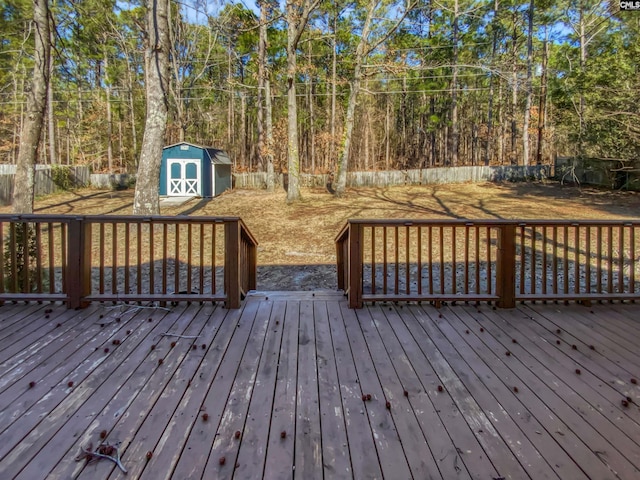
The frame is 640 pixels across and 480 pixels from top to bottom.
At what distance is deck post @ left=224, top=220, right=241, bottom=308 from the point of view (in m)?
3.84

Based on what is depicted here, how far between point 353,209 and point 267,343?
11.1m

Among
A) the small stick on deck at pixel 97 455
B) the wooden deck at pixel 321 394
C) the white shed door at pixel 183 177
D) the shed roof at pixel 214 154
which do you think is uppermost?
the shed roof at pixel 214 154

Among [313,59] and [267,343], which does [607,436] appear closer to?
[267,343]

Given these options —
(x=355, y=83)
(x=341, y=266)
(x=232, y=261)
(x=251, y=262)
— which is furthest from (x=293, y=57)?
(x=232, y=261)

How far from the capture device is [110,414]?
210 centimetres

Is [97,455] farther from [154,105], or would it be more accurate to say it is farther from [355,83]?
[355,83]

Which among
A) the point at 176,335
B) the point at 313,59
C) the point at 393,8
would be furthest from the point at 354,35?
the point at 176,335

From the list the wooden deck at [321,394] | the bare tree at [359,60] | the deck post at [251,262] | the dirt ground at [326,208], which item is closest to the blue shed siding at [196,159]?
the dirt ground at [326,208]

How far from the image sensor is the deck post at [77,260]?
374cm

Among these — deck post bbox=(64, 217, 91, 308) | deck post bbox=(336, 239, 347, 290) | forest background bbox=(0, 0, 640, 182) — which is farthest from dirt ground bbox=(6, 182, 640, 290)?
deck post bbox=(64, 217, 91, 308)

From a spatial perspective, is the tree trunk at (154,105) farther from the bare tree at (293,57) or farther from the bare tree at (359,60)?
the bare tree at (359,60)

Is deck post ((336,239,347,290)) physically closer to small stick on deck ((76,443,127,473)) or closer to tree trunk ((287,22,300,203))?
small stick on deck ((76,443,127,473))

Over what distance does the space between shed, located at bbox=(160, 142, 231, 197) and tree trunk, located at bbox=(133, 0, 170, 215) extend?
28.6 feet

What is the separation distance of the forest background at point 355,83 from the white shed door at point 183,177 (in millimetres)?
3213
